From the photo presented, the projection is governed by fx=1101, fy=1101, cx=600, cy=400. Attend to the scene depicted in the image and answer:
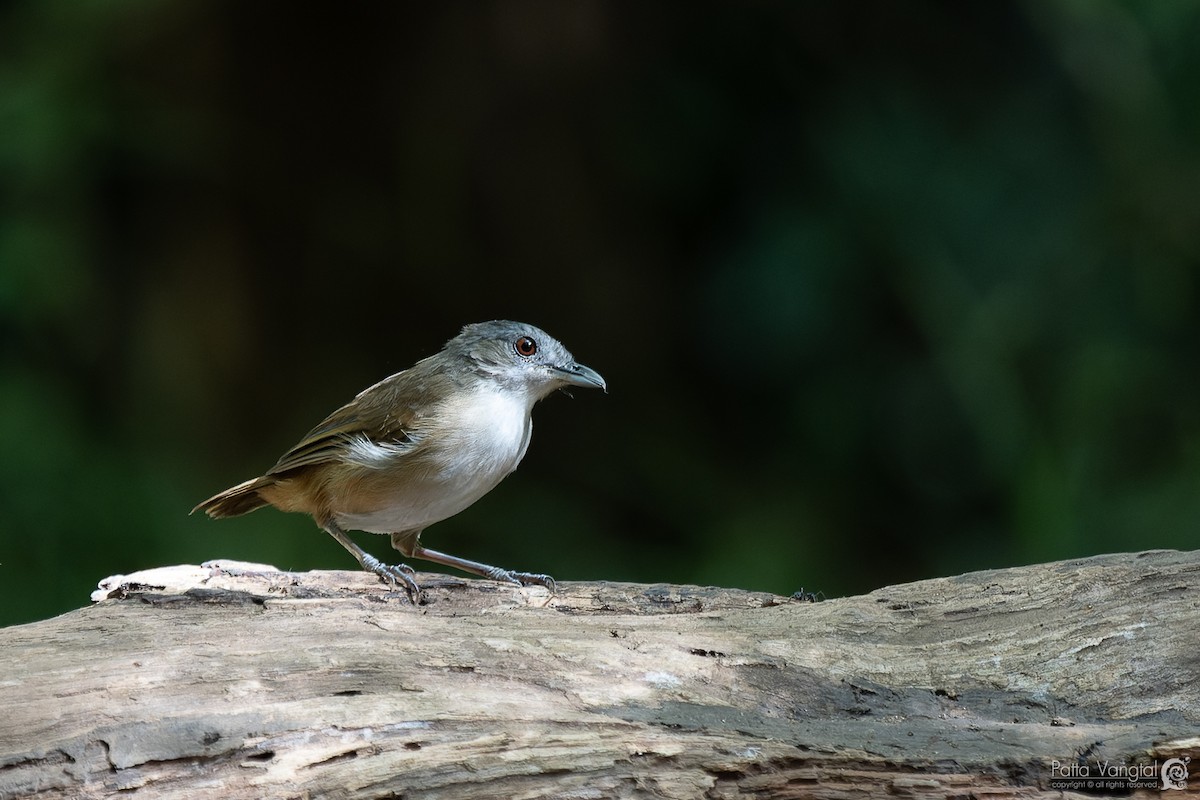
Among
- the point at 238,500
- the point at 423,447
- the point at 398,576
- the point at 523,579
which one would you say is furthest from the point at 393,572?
the point at 238,500

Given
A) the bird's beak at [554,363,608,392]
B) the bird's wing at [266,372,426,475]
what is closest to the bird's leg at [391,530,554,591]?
the bird's wing at [266,372,426,475]

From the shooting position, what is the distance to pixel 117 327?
7238mm

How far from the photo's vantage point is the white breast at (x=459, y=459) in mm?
4277

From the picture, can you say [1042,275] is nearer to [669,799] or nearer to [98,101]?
[669,799]

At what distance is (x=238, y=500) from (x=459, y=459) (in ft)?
4.11

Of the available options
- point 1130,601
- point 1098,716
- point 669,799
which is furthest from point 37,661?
point 1130,601

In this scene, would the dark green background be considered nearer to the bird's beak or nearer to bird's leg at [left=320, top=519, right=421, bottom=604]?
the bird's beak

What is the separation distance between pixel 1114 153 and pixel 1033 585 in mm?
3713

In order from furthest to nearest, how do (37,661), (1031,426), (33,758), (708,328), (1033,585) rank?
(708,328)
(1031,426)
(1033,585)
(37,661)
(33,758)

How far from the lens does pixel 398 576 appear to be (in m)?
4.13

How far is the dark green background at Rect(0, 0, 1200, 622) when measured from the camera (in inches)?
248

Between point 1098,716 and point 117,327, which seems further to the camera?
point 117,327

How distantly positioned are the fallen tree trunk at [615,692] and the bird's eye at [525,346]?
4.32ft

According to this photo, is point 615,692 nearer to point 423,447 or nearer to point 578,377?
point 423,447
